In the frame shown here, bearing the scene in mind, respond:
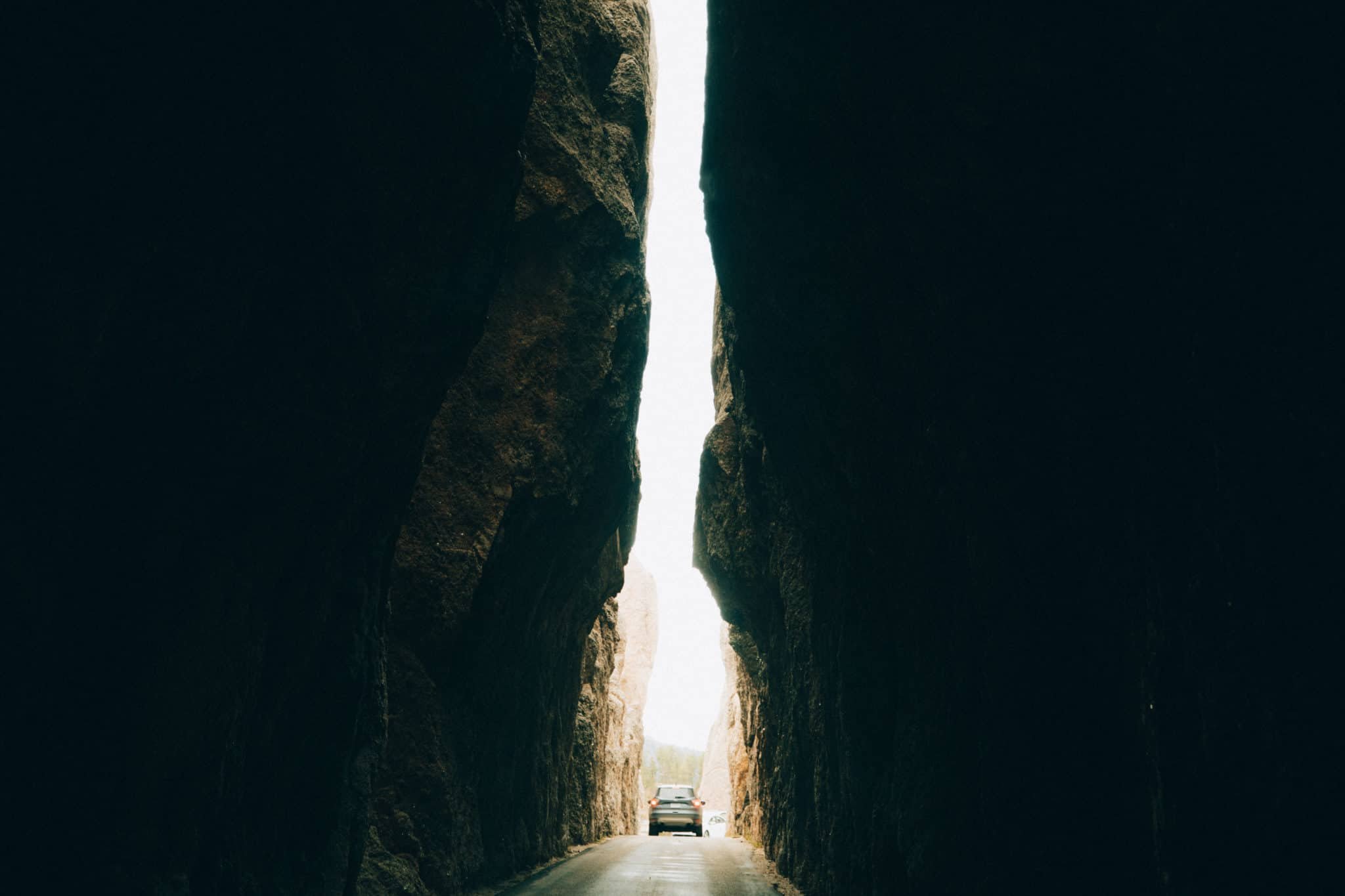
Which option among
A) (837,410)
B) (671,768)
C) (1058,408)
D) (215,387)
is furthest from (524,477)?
(671,768)

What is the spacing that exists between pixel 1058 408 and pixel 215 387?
14.7 ft

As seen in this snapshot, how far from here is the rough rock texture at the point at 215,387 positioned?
4.46 meters

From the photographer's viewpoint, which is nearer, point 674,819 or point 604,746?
point 674,819

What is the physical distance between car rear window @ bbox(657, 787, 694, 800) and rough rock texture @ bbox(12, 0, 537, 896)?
88.5ft

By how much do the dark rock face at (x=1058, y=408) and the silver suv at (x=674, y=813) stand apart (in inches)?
918

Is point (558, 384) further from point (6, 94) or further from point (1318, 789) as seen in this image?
point (1318, 789)

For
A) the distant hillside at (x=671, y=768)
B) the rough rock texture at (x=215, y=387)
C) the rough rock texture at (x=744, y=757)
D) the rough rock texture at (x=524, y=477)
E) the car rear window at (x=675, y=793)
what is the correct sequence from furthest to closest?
the distant hillside at (x=671, y=768) < the car rear window at (x=675, y=793) < the rough rock texture at (x=744, y=757) < the rough rock texture at (x=524, y=477) < the rough rock texture at (x=215, y=387)

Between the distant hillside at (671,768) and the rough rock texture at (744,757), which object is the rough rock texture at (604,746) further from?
the distant hillside at (671,768)

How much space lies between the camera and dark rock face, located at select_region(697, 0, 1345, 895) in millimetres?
3225

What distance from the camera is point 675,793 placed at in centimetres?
3403

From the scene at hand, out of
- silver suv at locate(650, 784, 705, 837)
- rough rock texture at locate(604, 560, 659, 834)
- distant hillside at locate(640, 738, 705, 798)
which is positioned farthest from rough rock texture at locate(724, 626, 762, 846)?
distant hillside at locate(640, 738, 705, 798)

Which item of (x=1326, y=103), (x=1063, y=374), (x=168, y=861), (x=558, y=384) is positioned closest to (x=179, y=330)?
(x=168, y=861)

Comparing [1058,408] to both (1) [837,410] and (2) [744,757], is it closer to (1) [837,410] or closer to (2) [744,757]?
(1) [837,410]

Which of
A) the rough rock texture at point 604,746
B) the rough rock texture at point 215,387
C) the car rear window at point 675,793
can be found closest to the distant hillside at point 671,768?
the rough rock texture at point 604,746
